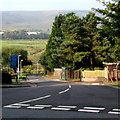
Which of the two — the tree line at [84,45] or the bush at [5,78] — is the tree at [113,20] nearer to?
the bush at [5,78]

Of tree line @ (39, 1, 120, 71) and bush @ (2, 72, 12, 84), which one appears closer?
bush @ (2, 72, 12, 84)

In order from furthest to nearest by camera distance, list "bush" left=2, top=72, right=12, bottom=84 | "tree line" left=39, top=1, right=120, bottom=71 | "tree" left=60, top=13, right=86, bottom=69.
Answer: "tree" left=60, top=13, right=86, bottom=69 < "tree line" left=39, top=1, right=120, bottom=71 < "bush" left=2, top=72, right=12, bottom=84

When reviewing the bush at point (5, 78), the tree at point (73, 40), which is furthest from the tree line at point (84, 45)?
the bush at point (5, 78)

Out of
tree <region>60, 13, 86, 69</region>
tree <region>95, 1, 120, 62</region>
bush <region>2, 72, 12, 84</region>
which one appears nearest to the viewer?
tree <region>95, 1, 120, 62</region>

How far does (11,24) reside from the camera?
15125 centimetres

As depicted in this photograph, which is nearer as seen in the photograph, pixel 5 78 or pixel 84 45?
pixel 5 78

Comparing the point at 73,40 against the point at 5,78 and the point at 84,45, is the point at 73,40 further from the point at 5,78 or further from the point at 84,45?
the point at 5,78

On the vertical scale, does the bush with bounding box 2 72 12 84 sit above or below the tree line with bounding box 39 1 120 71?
below

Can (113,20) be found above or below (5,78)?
above

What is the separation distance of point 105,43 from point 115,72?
820 cm

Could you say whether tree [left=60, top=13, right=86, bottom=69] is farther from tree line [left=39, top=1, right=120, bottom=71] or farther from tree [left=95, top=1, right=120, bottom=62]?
tree [left=95, top=1, right=120, bottom=62]

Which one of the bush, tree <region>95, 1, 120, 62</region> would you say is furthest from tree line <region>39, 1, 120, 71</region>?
the bush

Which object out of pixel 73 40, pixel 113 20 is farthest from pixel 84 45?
pixel 113 20

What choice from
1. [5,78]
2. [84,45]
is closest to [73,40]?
[84,45]
